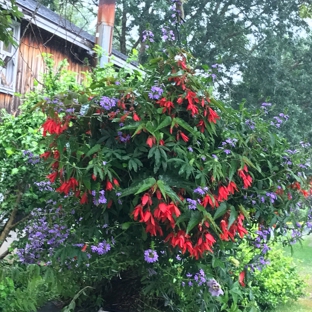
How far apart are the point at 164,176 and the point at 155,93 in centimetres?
51

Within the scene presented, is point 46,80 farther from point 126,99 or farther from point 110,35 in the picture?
point 110,35

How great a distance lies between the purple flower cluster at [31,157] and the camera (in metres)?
3.75

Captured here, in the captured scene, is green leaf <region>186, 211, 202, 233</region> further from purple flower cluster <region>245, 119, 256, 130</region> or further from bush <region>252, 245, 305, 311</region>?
bush <region>252, 245, 305, 311</region>

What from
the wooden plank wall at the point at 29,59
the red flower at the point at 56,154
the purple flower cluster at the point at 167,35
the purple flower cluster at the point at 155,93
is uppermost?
the wooden plank wall at the point at 29,59

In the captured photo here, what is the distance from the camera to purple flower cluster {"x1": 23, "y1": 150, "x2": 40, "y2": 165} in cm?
375

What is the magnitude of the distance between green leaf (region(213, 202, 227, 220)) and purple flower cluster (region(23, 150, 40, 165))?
187 centimetres

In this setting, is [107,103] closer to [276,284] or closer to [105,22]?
[276,284]

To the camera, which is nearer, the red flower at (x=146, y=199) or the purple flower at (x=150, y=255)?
the red flower at (x=146, y=199)

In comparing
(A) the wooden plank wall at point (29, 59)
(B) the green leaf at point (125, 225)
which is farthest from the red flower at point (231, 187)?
(A) the wooden plank wall at point (29, 59)

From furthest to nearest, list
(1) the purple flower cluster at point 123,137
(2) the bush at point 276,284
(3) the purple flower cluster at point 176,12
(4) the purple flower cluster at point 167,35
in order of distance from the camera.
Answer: (2) the bush at point 276,284
(3) the purple flower cluster at point 176,12
(4) the purple flower cluster at point 167,35
(1) the purple flower cluster at point 123,137

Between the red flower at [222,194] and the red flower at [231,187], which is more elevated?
the red flower at [231,187]

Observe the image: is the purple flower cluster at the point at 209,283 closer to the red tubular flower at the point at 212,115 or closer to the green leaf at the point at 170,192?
the green leaf at the point at 170,192

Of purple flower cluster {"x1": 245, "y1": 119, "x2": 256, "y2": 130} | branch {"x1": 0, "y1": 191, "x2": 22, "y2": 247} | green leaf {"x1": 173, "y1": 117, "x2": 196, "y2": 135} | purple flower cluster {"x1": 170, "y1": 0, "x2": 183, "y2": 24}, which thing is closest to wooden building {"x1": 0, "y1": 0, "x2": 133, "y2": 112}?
branch {"x1": 0, "y1": 191, "x2": 22, "y2": 247}

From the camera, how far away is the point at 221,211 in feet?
8.43
